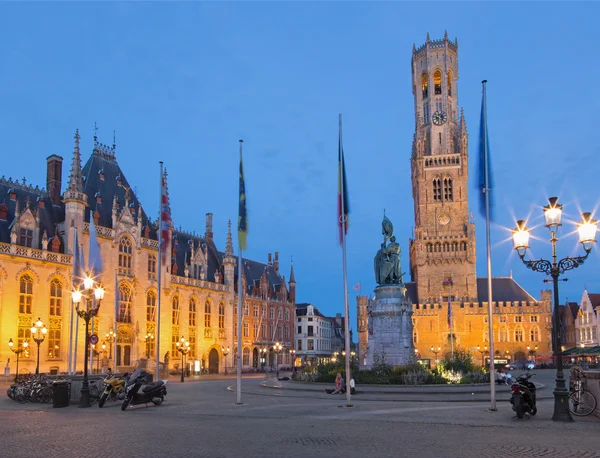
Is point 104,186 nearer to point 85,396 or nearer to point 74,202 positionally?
point 74,202

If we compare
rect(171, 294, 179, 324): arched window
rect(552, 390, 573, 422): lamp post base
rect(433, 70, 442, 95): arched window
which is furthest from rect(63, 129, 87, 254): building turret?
rect(433, 70, 442, 95): arched window

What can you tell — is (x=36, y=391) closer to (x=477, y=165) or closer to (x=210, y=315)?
(x=477, y=165)

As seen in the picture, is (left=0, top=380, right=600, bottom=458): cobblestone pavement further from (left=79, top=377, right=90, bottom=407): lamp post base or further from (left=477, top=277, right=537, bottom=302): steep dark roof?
(left=477, top=277, right=537, bottom=302): steep dark roof

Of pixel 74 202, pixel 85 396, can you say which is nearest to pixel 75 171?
pixel 74 202

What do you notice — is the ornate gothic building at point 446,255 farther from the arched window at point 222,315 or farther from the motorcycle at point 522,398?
the motorcycle at point 522,398

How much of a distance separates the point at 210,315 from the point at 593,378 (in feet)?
192

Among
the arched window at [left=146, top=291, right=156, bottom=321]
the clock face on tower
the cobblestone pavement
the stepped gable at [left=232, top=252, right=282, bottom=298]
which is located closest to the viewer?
the cobblestone pavement

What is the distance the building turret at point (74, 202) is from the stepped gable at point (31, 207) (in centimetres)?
156

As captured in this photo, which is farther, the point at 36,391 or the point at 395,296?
the point at 395,296

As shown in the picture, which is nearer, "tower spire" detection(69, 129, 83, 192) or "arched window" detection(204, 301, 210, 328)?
"tower spire" detection(69, 129, 83, 192)

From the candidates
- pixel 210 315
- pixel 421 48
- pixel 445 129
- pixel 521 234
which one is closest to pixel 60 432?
pixel 521 234

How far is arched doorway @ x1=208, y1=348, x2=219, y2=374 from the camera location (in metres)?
72.1

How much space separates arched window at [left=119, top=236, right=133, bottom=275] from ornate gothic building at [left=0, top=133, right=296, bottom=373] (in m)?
0.11

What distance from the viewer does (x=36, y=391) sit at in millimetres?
25250
